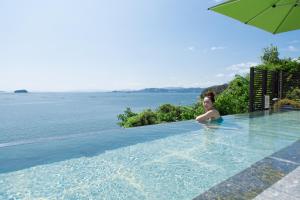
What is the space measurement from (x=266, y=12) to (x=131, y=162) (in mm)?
3505

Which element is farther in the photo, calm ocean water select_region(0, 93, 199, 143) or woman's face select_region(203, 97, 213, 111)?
calm ocean water select_region(0, 93, 199, 143)

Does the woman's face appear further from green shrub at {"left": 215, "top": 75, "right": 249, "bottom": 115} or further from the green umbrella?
green shrub at {"left": 215, "top": 75, "right": 249, "bottom": 115}

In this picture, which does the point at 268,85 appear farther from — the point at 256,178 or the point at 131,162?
the point at 256,178

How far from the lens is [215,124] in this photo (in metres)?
7.84

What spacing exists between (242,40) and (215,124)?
47.5 feet

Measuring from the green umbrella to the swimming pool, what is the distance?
2.31 meters

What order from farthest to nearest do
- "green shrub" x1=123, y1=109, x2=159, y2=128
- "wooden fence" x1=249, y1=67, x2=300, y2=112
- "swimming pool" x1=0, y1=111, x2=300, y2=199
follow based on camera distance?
"green shrub" x1=123, y1=109, x2=159, y2=128 < "wooden fence" x1=249, y1=67, x2=300, y2=112 < "swimming pool" x1=0, y1=111, x2=300, y2=199

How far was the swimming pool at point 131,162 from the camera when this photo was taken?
3.14 metres

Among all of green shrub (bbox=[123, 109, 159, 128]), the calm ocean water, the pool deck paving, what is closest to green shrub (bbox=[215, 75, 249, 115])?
green shrub (bbox=[123, 109, 159, 128])

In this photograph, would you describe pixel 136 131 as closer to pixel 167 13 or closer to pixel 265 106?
pixel 265 106

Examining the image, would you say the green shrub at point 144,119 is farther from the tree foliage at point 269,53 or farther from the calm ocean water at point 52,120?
the tree foliage at point 269,53

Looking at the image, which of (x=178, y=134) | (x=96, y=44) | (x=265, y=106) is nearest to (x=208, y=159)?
(x=178, y=134)

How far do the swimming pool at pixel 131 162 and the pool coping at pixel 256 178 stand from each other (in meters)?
0.16

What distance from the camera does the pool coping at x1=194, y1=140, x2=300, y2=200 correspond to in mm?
2641
